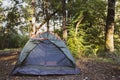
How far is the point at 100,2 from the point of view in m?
12.0

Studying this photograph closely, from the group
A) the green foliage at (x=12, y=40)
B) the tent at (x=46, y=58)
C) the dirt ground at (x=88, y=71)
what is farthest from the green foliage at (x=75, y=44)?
the green foliage at (x=12, y=40)

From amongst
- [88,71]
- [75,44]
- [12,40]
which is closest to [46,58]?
[88,71]

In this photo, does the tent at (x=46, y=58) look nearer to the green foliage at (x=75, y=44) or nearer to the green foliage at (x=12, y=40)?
the green foliage at (x=75, y=44)

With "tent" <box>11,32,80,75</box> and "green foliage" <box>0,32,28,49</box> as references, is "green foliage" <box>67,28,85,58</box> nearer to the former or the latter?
"tent" <box>11,32,80,75</box>

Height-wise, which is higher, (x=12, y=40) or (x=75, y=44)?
(x=75, y=44)

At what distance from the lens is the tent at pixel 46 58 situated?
7598 mm

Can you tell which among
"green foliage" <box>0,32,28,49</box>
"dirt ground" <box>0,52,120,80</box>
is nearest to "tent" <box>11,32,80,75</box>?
"dirt ground" <box>0,52,120,80</box>

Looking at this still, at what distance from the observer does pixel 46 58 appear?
316 inches

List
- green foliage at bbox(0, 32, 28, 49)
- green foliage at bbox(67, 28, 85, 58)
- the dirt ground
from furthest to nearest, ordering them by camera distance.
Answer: green foliage at bbox(0, 32, 28, 49) < green foliage at bbox(67, 28, 85, 58) < the dirt ground

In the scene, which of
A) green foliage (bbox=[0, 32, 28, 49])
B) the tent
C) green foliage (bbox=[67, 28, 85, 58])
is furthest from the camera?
green foliage (bbox=[0, 32, 28, 49])

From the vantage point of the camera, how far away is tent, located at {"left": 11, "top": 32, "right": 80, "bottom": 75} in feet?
24.9

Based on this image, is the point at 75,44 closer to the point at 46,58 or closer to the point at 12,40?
the point at 46,58

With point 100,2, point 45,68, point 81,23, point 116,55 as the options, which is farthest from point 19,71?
point 100,2

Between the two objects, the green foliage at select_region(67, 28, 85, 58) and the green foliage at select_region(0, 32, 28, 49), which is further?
the green foliage at select_region(0, 32, 28, 49)
